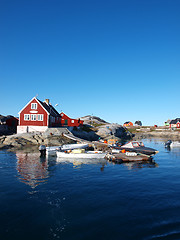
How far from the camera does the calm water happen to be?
31.1 feet

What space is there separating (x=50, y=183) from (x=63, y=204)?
208 inches

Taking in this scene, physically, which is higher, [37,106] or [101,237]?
[37,106]

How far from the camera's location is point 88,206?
1261 centimetres

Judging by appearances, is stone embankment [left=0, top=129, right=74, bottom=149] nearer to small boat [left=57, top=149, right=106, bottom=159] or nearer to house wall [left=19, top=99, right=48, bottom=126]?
house wall [left=19, top=99, right=48, bottom=126]

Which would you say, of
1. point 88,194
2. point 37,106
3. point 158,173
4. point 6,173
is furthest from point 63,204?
point 37,106

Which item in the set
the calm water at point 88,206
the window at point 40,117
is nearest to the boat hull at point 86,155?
the calm water at point 88,206

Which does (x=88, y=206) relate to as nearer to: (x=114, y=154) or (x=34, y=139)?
(x=114, y=154)

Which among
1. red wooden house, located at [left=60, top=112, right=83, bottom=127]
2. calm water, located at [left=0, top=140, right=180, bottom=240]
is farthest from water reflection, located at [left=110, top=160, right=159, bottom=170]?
red wooden house, located at [left=60, top=112, right=83, bottom=127]

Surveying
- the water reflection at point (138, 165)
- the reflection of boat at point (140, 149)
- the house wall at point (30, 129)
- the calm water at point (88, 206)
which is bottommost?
the calm water at point (88, 206)

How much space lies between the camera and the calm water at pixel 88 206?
947cm

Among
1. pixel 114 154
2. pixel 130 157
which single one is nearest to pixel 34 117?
pixel 114 154

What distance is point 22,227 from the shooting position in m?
9.85

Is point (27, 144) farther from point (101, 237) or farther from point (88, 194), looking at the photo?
point (101, 237)

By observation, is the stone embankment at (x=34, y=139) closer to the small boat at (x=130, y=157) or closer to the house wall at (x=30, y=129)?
the house wall at (x=30, y=129)
